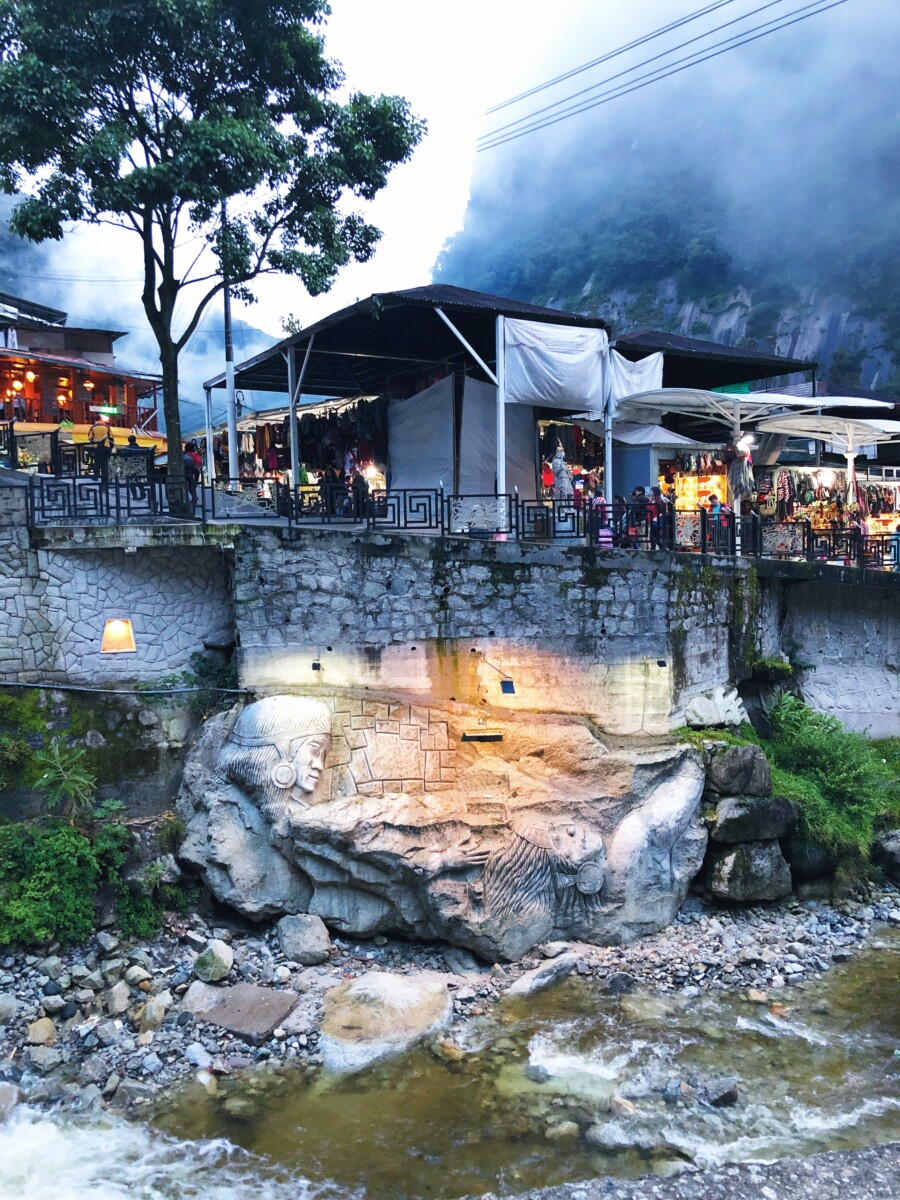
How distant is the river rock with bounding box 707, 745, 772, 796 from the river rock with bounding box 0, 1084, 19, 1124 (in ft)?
34.1

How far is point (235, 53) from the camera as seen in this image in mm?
14820

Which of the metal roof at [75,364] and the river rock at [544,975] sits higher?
the metal roof at [75,364]

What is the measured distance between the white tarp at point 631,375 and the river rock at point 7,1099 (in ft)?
47.0

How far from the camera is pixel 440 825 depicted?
1238 centimetres

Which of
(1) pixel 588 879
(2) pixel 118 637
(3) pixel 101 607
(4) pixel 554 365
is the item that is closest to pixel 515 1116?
(1) pixel 588 879

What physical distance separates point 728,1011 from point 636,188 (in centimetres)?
6663

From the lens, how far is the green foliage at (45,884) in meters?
11.3

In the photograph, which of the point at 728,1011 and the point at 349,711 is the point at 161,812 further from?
the point at 728,1011

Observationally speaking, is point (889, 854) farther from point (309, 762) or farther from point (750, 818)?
point (309, 762)

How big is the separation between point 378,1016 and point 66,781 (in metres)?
5.77

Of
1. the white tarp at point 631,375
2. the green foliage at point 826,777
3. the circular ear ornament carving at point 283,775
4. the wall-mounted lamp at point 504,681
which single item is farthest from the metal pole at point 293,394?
the green foliage at point 826,777

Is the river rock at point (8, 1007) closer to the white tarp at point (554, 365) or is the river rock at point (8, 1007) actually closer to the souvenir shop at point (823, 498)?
the white tarp at point (554, 365)

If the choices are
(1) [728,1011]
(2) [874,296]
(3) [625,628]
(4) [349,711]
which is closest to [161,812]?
(4) [349,711]

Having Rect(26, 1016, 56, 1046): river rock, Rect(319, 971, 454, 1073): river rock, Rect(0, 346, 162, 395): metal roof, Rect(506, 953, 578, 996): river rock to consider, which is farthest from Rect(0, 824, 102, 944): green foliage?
Rect(0, 346, 162, 395): metal roof
